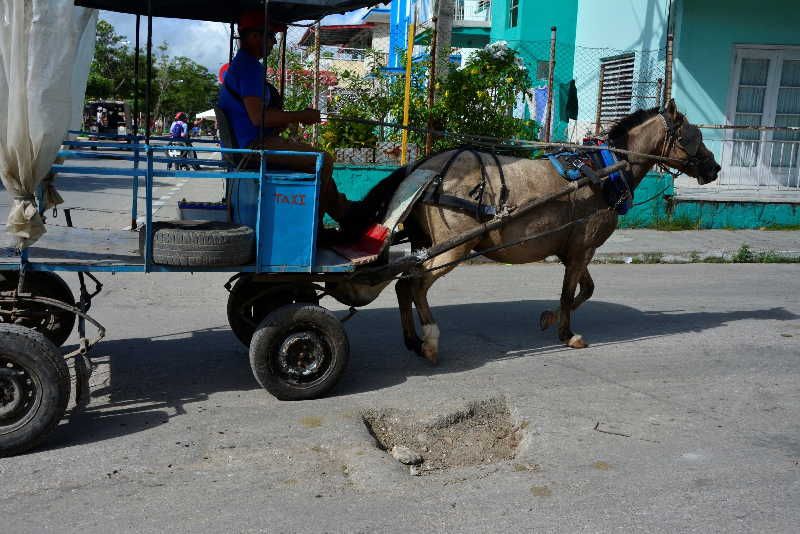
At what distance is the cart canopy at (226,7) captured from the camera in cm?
507

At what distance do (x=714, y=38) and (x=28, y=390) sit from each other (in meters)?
13.0

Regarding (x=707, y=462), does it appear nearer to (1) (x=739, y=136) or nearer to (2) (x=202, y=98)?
(1) (x=739, y=136)

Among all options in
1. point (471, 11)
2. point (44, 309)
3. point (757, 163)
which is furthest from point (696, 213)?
point (471, 11)

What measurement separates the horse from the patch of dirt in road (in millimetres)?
1033

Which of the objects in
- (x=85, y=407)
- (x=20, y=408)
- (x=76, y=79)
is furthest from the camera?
(x=76, y=79)

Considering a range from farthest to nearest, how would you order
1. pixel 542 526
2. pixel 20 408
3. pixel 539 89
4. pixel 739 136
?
pixel 539 89 → pixel 739 136 → pixel 20 408 → pixel 542 526

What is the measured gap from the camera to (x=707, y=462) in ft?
14.3

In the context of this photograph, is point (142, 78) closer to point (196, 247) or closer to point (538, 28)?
point (538, 28)

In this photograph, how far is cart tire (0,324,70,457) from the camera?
418 centimetres

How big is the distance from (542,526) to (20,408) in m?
2.88

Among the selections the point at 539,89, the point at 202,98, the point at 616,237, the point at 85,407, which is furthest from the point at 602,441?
the point at 202,98

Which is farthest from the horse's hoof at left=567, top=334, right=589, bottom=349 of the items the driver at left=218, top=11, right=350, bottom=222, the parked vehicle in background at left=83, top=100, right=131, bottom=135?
the parked vehicle in background at left=83, top=100, right=131, bottom=135

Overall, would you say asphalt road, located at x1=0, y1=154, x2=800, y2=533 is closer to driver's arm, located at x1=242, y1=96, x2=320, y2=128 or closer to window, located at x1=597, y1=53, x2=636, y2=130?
driver's arm, located at x1=242, y1=96, x2=320, y2=128

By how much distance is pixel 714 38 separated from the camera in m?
13.6
